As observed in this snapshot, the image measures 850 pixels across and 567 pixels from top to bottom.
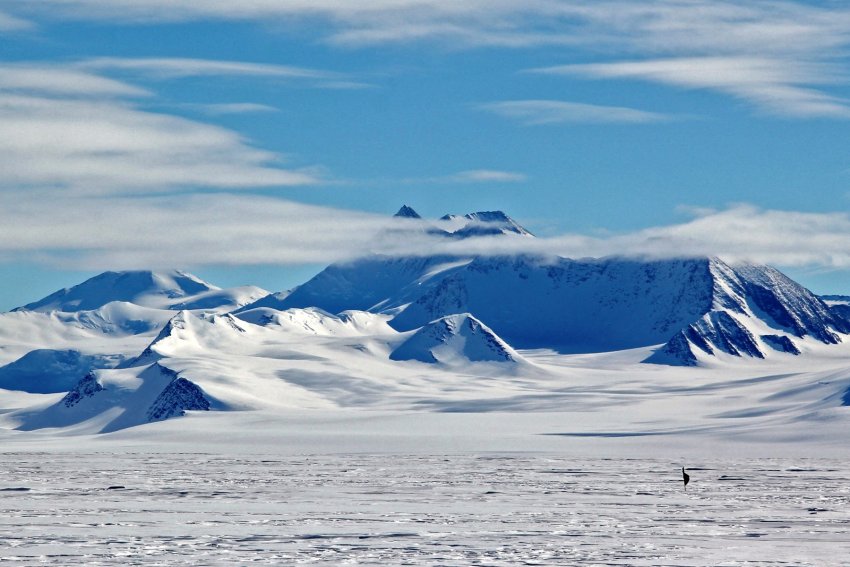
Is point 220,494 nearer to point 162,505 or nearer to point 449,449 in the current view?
point 162,505

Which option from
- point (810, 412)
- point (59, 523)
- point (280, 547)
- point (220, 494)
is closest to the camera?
point (280, 547)

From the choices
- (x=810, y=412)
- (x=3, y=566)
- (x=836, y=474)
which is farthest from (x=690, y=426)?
(x=3, y=566)

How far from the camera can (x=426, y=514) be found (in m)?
72.2

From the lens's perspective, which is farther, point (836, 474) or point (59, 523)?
point (836, 474)

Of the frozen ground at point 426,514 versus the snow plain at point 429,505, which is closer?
the frozen ground at point 426,514

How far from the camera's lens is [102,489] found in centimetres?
8781

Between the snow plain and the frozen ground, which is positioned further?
the snow plain

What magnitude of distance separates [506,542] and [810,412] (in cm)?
12995

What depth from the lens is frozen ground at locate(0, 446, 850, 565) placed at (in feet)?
188

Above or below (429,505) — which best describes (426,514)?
below

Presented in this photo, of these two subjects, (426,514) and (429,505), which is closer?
(426,514)

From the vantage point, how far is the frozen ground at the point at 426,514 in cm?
5744

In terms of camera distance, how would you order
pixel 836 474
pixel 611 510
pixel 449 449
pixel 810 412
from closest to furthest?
pixel 611 510, pixel 836 474, pixel 449 449, pixel 810 412

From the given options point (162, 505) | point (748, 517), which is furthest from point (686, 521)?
point (162, 505)
